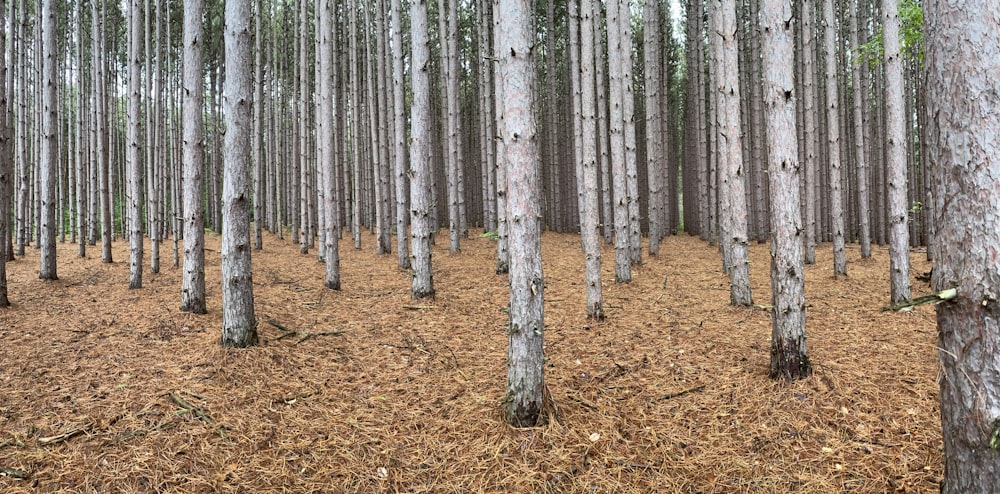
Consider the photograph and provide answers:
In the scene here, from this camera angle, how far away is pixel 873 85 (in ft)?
56.7

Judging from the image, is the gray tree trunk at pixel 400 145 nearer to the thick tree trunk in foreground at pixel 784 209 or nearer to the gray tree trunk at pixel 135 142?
the gray tree trunk at pixel 135 142

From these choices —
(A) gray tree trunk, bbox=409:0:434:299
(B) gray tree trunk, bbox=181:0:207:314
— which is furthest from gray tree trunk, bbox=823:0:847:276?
(B) gray tree trunk, bbox=181:0:207:314

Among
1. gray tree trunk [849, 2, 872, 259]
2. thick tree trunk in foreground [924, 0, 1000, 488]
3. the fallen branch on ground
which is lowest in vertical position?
the fallen branch on ground

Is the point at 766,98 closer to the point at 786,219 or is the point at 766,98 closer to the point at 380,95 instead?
the point at 786,219

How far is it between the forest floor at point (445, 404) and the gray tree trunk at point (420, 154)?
1045mm

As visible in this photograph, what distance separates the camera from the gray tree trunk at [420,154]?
23.2 ft

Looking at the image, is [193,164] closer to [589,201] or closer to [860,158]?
[589,201]

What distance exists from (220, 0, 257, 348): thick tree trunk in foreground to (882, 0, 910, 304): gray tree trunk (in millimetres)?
7188

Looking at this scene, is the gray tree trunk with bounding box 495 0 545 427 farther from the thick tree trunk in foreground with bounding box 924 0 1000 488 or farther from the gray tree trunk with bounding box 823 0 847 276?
the gray tree trunk with bounding box 823 0 847 276

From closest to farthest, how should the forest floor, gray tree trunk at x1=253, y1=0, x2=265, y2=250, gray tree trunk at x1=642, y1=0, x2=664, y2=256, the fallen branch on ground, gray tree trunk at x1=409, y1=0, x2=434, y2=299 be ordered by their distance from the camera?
the forest floor → the fallen branch on ground → gray tree trunk at x1=409, y1=0, x2=434, y2=299 → gray tree trunk at x1=642, y1=0, x2=664, y2=256 → gray tree trunk at x1=253, y1=0, x2=265, y2=250

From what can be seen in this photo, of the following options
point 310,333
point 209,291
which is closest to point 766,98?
point 310,333

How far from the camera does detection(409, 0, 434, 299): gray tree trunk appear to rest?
23.2 ft

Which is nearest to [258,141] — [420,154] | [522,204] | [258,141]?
[258,141]

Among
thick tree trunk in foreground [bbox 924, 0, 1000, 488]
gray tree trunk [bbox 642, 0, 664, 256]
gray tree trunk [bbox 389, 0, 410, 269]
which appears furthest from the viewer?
gray tree trunk [bbox 642, 0, 664, 256]
